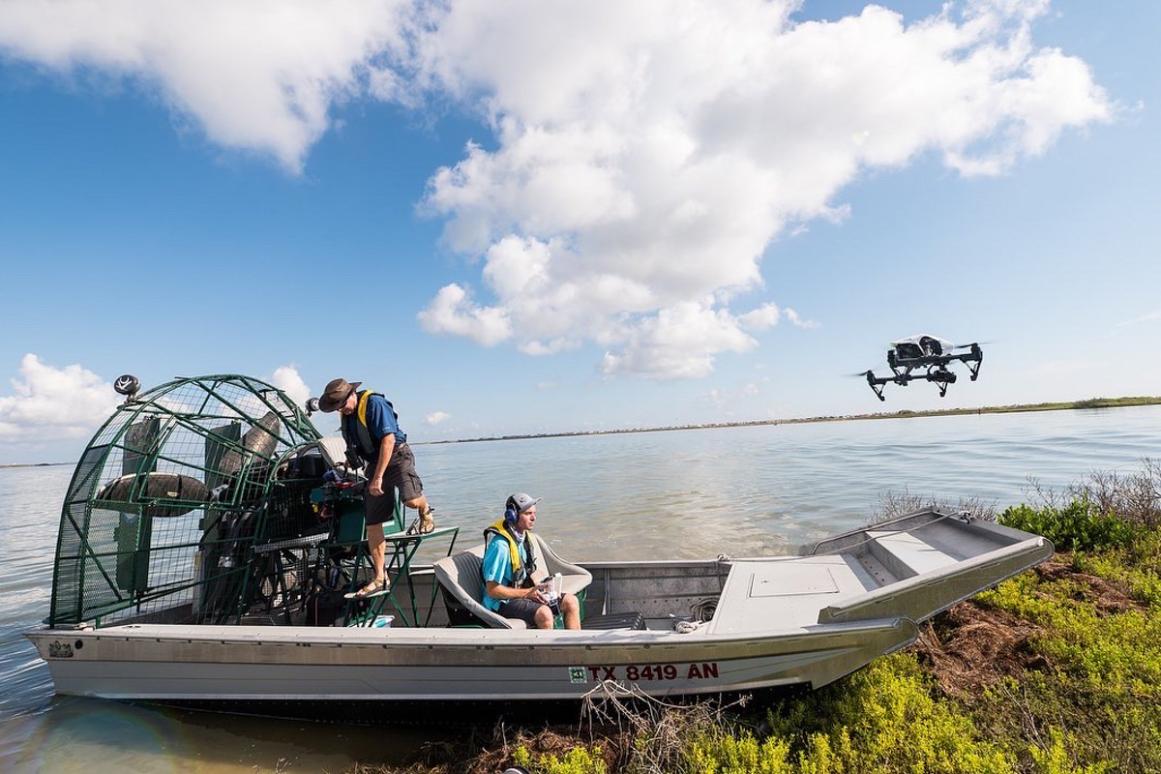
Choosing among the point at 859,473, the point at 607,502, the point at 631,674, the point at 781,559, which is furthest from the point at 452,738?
the point at 859,473

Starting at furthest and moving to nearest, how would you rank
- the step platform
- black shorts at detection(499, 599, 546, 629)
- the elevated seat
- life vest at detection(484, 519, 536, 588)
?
the step platform
life vest at detection(484, 519, 536, 588)
black shorts at detection(499, 599, 546, 629)
the elevated seat

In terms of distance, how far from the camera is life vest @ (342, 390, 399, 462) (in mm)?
5000

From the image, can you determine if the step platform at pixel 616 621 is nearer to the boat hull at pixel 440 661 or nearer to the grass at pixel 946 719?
the grass at pixel 946 719

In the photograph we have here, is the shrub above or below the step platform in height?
above

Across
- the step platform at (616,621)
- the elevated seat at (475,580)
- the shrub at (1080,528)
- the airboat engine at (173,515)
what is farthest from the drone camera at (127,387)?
the shrub at (1080,528)

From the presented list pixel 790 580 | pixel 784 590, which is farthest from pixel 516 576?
pixel 790 580

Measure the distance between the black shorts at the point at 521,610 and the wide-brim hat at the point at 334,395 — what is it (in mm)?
2431

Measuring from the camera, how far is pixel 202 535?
5551 mm

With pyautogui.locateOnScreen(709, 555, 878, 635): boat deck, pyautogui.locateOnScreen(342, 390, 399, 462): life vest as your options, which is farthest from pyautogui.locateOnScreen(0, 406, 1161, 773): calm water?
pyautogui.locateOnScreen(709, 555, 878, 635): boat deck

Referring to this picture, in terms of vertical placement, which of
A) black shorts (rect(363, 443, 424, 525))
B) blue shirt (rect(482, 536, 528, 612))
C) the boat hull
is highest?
black shorts (rect(363, 443, 424, 525))

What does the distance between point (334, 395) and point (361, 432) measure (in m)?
0.45

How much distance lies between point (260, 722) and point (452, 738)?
1.98 metres

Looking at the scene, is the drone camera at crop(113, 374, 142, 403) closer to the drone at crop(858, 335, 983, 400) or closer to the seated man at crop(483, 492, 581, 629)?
the seated man at crop(483, 492, 581, 629)

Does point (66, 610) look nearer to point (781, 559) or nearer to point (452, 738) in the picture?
point (452, 738)
